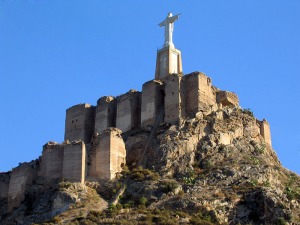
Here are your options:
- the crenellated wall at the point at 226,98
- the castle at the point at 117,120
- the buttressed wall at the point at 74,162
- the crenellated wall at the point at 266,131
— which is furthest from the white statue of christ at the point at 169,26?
the buttressed wall at the point at 74,162

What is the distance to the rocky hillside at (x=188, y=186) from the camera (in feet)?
194

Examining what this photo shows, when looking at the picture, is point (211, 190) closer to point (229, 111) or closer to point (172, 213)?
point (172, 213)

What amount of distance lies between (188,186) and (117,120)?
493 inches

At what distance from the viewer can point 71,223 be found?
58.6m

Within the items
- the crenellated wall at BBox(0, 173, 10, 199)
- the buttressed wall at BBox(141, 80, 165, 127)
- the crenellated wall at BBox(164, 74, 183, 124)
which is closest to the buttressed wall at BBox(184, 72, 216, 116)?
the crenellated wall at BBox(164, 74, 183, 124)

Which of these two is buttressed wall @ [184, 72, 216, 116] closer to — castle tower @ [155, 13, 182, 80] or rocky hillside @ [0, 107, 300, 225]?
rocky hillside @ [0, 107, 300, 225]

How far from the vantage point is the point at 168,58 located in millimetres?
76000

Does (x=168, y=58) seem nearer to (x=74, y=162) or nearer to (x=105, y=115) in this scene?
(x=105, y=115)

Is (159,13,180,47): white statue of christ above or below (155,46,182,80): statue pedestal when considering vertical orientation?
above

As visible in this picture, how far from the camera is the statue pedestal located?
247 ft


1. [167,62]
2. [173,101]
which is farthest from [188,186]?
[167,62]

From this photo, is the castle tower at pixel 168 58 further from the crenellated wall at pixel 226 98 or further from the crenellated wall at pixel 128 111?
the crenellated wall at pixel 226 98

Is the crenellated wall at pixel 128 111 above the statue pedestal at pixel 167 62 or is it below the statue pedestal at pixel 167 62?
below

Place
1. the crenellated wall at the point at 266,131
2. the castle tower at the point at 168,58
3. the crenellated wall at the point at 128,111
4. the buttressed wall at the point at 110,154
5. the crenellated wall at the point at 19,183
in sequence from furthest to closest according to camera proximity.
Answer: the castle tower at the point at 168,58 < the crenellated wall at the point at 266,131 < the crenellated wall at the point at 128,111 < the crenellated wall at the point at 19,183 < the buttressed wall at the point at 110,154
